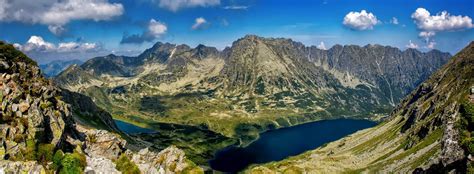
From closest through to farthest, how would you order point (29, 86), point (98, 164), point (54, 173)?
point (54, 173), point (98, 164), point (29, 86)

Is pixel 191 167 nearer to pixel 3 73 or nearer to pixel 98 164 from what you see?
pixel 98 164

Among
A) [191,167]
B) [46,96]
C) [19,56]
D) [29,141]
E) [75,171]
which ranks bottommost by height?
[191,167]

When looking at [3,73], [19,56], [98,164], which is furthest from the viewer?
[19,56]

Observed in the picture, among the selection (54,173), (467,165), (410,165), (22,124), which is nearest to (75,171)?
(54,173)

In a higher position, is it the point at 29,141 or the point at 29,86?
the point at 29,86

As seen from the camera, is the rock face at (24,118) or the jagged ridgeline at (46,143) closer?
the jagged ridgeline at (46,143)

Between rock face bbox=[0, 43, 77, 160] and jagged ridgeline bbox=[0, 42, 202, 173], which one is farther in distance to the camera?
rock face bbox=[0, 43, 77, 160]

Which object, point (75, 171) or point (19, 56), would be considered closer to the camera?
point (75, 171)

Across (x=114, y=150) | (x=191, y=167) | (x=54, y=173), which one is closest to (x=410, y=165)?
(x=191, y=167)
